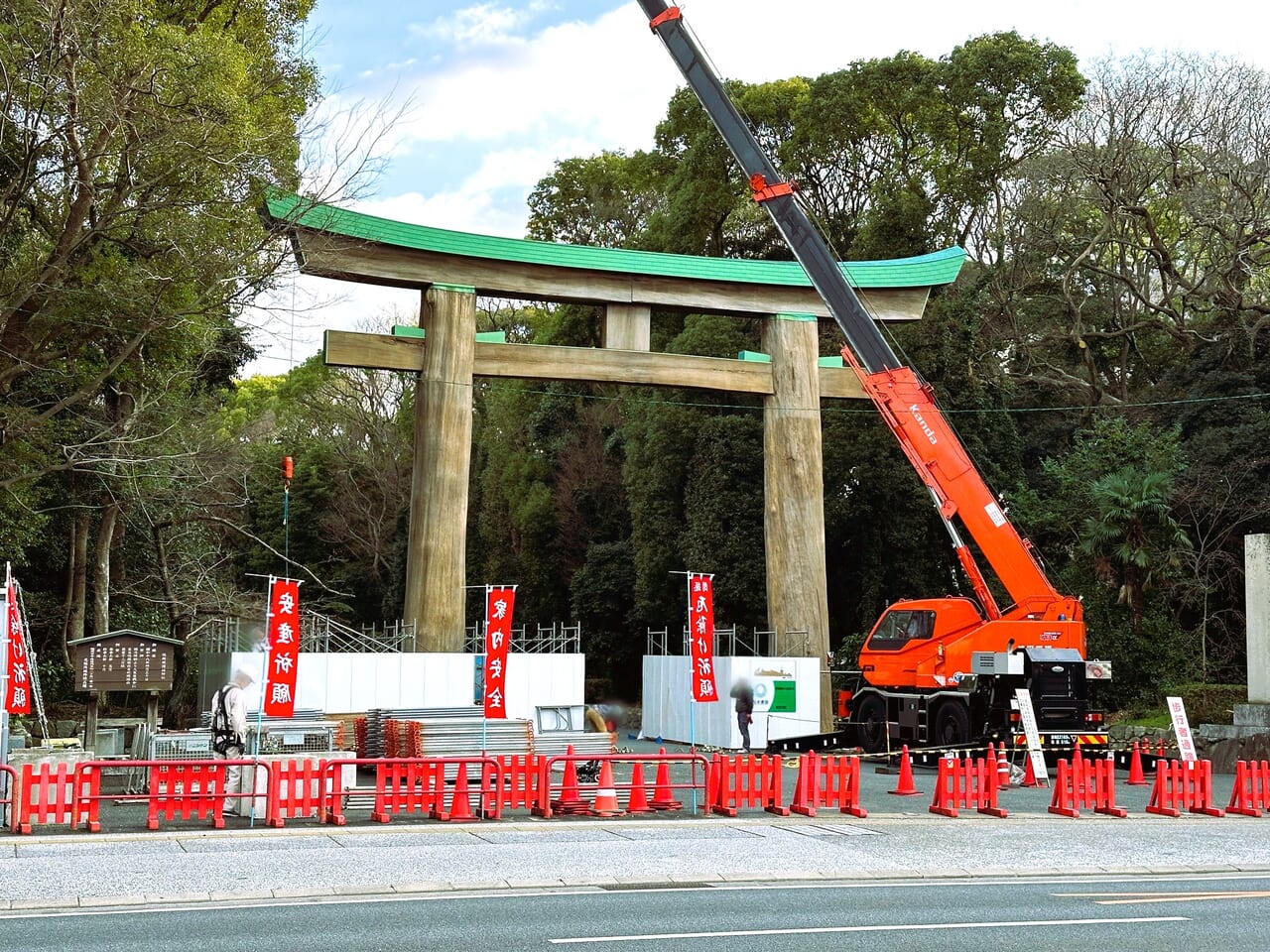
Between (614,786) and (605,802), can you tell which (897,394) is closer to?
(614,786)

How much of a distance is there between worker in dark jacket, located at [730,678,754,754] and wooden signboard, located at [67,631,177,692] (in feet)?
34.0

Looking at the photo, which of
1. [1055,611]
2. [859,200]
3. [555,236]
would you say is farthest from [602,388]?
[1055,611]

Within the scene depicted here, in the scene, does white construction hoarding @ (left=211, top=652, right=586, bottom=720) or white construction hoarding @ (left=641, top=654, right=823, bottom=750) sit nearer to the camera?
white construction hoarding @ (left=211, top=652, right=586, bottom=720)

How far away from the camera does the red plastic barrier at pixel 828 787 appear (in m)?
15.6

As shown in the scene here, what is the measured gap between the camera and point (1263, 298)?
3291cm

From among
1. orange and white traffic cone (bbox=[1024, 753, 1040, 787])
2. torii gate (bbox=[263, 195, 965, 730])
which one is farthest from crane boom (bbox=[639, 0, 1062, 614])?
torii gate (bbox=[263, 195, 965, 730])

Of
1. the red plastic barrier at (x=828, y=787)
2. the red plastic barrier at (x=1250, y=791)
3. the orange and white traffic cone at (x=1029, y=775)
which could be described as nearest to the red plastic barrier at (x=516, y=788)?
the red plastic barrier at (x=828, y=787)

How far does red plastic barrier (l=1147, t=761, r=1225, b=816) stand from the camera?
648 inches

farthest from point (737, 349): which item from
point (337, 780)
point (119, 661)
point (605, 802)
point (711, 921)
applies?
point (711, 921)

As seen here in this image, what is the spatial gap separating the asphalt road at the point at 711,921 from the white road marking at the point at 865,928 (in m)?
0.01

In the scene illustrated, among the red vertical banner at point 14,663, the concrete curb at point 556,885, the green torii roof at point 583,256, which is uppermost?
the green torii roof at point 583,256

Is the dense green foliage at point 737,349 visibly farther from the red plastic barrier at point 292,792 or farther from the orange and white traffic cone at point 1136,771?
the orange and white traffic cone at point 1136,771

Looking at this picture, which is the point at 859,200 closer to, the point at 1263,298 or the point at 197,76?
the point at 1263,298

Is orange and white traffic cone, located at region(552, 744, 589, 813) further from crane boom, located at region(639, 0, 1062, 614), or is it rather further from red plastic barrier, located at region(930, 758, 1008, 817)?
crane boom, located at region(639, 0, 1062, 614)
